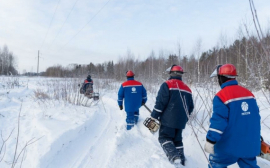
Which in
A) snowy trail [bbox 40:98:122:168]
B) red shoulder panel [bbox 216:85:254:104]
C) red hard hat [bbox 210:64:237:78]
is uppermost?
red hard hat [bbox 210:64:237:78]

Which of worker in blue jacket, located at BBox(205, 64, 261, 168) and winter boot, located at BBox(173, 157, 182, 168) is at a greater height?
worker in blue jacket, located at BBox(205, 64, 261, 168)

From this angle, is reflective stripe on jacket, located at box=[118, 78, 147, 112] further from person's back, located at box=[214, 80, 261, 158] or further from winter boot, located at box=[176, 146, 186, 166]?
person's back, located at box=[214, 80, 261, 158]

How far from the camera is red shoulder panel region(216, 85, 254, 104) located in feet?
6.70

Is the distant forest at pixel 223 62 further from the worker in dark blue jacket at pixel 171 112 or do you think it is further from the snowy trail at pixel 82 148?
the snowy trail at pixel 82 148

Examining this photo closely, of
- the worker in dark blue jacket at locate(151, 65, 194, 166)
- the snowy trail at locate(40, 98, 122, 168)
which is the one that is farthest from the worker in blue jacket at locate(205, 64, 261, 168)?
the snowy trail at locate(40, 98, 122, 168)

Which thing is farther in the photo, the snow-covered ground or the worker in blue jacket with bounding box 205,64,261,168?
the snow-covered ground

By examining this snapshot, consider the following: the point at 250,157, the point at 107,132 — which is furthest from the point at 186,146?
the point at 107,132

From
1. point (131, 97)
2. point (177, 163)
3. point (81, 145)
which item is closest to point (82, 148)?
point (81, 145)

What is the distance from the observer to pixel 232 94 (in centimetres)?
206

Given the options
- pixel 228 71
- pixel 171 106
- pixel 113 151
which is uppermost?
pixel 228 71

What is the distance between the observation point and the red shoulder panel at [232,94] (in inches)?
80.4

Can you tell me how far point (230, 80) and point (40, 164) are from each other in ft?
11.6

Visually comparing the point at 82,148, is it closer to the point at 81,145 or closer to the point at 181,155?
the point at 81,145

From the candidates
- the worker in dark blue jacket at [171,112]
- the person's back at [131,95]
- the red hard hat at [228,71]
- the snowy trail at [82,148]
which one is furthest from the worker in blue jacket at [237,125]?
the person's back at [131,95]
